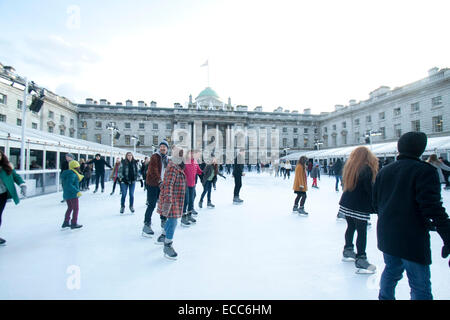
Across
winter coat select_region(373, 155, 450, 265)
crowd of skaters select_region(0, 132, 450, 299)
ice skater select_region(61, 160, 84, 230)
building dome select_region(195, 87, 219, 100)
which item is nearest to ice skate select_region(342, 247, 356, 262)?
crowd of skaters select_region(0, 132, 450, 299)

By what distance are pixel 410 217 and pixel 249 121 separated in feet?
170

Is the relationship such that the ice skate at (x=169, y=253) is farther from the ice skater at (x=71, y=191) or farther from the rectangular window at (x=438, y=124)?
the rectangular window at (x=438, y=124)

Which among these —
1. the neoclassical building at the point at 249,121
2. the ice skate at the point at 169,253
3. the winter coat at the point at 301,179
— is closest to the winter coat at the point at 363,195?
the ice skate at the point at 169,253

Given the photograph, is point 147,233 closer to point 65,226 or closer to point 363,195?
point 65,226

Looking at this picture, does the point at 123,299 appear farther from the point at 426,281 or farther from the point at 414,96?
the point at 414,96

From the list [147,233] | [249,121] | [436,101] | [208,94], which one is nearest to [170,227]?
[147,233]

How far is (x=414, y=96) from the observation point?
97.4ft

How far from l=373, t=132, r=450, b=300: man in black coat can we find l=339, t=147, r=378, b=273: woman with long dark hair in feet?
3.26

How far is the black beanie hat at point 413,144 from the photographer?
1.97 metres

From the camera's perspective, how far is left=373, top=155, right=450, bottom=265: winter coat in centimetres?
174

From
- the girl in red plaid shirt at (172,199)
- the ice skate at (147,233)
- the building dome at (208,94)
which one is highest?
the building dome at (208,94)

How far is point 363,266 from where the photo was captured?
9.72 ft
